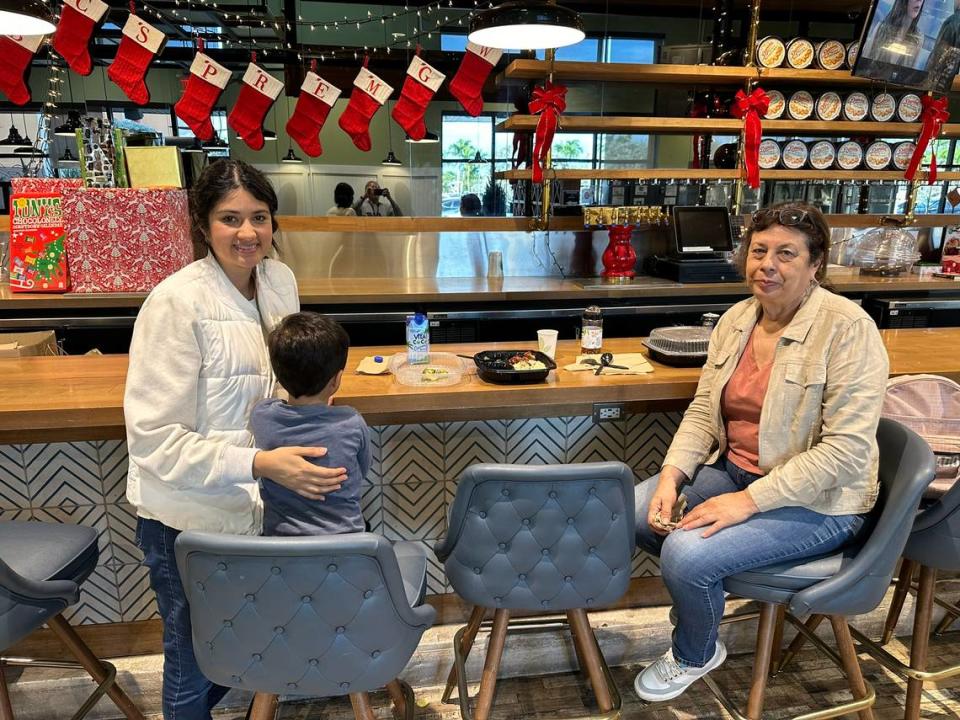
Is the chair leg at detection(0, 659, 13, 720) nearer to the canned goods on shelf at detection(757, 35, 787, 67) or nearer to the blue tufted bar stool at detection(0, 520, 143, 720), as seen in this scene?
the blue tufted bar stool at detection(0, 520, 143, 720)

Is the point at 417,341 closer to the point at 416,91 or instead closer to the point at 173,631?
the point at 173,631

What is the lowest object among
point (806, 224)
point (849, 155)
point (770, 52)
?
point (806, 224)

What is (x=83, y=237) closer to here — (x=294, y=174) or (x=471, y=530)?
(x=471, y=530)

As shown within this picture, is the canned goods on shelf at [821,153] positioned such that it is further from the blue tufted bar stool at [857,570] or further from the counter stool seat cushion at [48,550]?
the counter stool seat cushion at [48,550]

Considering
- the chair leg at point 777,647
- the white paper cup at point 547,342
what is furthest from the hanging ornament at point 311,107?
the chair leg at point 777,647

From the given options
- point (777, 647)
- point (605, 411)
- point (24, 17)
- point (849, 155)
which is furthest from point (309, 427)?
point (849, 155)

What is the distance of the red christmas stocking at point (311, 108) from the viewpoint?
4.32m

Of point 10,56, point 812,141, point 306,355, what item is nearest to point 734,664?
point 306,355

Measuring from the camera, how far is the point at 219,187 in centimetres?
143

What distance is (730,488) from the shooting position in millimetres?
1796

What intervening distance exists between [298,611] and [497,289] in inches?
119

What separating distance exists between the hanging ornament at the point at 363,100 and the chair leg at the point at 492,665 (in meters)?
3.69

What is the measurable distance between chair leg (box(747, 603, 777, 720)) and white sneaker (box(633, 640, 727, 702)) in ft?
0.32

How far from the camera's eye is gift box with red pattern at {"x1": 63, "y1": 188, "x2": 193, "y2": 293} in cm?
298
